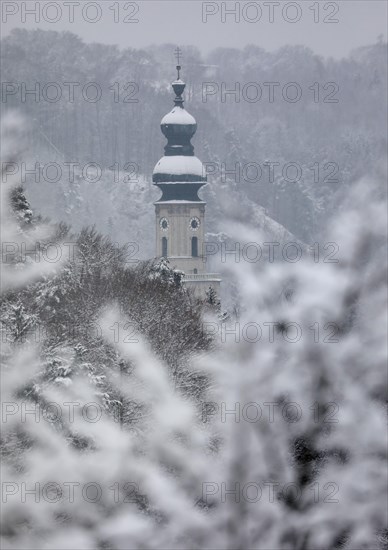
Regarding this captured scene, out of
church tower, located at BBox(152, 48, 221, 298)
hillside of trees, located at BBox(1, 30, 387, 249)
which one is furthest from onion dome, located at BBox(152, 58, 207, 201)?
hillside of trees, located at BBox(1, 30, 387, 249)

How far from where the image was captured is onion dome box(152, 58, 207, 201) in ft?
416

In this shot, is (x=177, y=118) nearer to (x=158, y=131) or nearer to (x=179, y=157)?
(x=179, y=157)

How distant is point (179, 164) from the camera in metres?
128

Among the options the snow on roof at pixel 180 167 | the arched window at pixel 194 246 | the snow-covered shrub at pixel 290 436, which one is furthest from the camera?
the snow on roof at pixel 180 167

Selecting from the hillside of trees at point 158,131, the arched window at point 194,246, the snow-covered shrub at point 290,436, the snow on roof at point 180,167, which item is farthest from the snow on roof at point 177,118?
the snow-covered shrub at point 290,436

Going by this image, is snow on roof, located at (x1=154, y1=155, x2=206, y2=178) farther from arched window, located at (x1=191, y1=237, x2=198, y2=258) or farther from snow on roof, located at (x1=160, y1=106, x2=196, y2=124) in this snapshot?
arched window, located at (x1=191, y1=237, x2=198, y2=258)

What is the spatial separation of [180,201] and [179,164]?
3715 mm

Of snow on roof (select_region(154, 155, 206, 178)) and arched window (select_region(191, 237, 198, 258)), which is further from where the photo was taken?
snow on roof (select_region(154, 155, 206, 178))

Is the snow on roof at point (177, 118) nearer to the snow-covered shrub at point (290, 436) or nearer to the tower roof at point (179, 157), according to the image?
the tower roof at point (179, 157)

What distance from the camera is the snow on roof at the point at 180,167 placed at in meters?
128

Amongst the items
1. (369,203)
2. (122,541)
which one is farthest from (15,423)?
(369,203)

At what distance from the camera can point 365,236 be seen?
34.3 feet

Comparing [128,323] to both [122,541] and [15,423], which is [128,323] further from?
[122,541]

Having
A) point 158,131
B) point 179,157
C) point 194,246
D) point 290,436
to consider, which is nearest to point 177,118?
point 179,157
